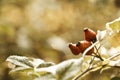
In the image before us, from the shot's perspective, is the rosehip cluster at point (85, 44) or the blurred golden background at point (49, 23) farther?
the blurred golden background at point (49, 23)

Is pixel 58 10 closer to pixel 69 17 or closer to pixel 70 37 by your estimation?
pixel 69 17

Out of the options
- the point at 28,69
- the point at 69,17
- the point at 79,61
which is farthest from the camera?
the point at 69,17

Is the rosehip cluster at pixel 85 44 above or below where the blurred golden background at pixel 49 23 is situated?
below

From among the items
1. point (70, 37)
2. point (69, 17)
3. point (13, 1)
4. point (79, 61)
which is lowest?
point (79, 61)

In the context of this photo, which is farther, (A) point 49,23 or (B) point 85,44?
(A) point 49,23

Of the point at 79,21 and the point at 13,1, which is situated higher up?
the point at 13,1

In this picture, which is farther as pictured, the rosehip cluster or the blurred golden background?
the blurred golden background

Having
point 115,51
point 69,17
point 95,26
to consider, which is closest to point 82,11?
point 69,17

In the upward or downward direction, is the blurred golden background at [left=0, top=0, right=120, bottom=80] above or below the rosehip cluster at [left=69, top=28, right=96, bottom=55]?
above
